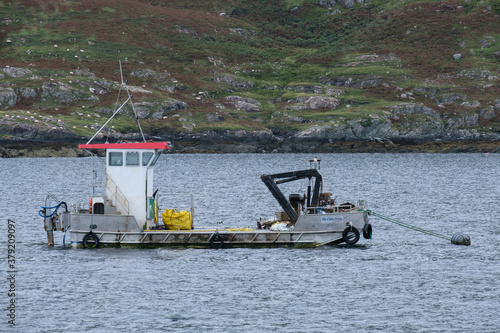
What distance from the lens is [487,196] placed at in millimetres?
82312

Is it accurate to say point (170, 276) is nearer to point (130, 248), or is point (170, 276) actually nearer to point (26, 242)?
point (130, 248)

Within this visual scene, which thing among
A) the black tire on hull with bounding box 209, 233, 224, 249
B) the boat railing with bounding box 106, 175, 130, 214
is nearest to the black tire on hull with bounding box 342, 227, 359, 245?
the black tire on hull with bounding box 209, 233, 224, 249

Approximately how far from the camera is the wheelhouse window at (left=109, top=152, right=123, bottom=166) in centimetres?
4147

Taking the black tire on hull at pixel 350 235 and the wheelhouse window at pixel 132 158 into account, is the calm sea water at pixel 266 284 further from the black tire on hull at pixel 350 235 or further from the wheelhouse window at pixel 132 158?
the wheelhouse window at pixel 132 158

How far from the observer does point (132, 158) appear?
1634 inches

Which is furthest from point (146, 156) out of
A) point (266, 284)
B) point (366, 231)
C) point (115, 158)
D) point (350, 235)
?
point (366, 231)

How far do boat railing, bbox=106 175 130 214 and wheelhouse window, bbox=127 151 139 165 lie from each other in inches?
60.1

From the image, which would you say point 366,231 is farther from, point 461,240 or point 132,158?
point 132,158

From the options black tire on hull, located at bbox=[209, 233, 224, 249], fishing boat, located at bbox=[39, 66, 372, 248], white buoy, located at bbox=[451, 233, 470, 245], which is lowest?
white buoy, located at bbox=[451, 233, 470, 245]

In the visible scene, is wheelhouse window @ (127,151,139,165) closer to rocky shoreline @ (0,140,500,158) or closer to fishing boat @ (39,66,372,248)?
fishing boat @ (39,66,372,248)

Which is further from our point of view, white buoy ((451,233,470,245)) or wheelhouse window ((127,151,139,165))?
white buoy ((451,233,470,245))

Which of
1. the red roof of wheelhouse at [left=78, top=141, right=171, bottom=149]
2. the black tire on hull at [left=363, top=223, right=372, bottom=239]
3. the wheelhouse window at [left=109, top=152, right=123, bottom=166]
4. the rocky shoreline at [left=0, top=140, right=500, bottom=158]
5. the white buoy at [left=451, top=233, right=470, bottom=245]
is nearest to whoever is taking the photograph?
the red roof of wheelhouse at [left=78, top=141, right=171, bottom=149]

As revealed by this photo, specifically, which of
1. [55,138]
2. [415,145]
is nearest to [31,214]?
[55,138]

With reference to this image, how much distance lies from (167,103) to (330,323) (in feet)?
518
